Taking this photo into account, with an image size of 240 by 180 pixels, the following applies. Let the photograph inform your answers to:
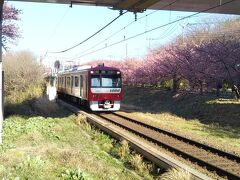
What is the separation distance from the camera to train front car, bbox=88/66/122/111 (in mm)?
26719

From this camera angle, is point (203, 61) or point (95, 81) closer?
point (95, 81)

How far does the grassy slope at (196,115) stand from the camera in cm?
1811

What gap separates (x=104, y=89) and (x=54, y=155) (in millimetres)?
16331

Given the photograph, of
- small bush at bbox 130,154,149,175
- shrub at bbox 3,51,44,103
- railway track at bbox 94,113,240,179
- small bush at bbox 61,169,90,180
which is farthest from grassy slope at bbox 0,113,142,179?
shrub at bbox 3,51,44,103

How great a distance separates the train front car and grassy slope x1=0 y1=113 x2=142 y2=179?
7.56 meters

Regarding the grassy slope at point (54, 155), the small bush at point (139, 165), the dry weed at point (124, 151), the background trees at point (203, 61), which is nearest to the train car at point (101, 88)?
the background trees at point (203, 61)

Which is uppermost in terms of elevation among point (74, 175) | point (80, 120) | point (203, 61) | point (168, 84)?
point (203, 61)

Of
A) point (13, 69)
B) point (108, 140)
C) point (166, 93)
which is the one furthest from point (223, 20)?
point (108, 140)

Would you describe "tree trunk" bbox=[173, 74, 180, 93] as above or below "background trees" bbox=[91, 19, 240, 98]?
below

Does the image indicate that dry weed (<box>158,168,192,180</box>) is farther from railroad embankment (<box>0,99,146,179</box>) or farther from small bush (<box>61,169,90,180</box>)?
small bush (<box>61,169,90,180</box>)

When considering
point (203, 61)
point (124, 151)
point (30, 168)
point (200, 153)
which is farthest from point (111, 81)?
point (30, 168)

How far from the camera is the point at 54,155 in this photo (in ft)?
35.3

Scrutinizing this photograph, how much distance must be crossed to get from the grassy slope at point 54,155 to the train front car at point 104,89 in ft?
24.8

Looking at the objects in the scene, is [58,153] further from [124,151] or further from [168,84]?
[168,84]
